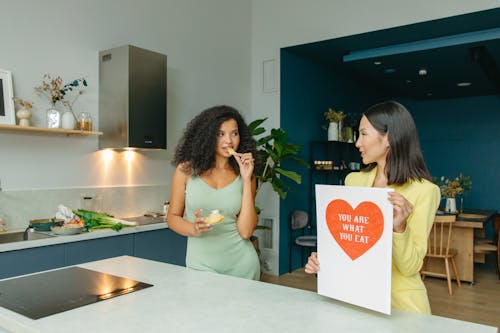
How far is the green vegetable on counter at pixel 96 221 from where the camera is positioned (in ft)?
10.4

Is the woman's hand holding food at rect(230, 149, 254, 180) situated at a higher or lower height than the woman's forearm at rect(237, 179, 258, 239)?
higher

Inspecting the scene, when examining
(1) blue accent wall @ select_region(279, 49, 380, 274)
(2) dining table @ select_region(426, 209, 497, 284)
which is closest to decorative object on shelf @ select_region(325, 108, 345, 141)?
(1) blue accent wall @ select_region(279, 49, 380, 274)

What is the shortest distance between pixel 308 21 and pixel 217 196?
12.9ft

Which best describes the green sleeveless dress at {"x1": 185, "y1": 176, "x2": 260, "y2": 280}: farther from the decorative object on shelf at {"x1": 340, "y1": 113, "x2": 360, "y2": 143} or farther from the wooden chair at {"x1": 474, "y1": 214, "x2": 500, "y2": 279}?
the decorative object on shelf at {"x1": 340, "y1": 113, "x2": 360, "y2": 143}

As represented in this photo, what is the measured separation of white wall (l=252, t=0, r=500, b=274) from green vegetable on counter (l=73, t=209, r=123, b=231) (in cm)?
252

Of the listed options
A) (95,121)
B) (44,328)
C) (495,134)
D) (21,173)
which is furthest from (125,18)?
(495,134)

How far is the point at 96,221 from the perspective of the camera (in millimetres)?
3234

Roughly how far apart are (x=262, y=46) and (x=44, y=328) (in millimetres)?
4920

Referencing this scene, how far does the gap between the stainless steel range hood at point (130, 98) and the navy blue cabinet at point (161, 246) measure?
75 centimetres

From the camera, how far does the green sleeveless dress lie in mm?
1820

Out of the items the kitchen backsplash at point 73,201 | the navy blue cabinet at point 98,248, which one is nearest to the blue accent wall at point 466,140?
the kitchen backsplash at point 73,201

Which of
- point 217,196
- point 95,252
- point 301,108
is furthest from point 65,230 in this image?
point 301,108

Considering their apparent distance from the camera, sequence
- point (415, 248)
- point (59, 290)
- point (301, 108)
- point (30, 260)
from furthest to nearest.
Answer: point (301, 108) → point (30, 260) → point (59, 290) → point (415, 248)

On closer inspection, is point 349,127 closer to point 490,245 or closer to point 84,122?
point 490,245
